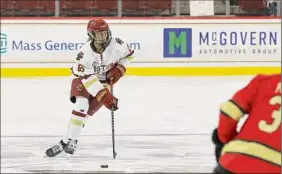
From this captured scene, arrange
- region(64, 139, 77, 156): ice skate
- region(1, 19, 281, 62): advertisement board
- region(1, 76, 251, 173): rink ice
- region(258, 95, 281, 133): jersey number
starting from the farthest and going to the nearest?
region(1, 19, 281, 62): advertisement board → region(64, 139, 77, 156): ice skate → region(1, 76, 251, 173): rink ice → region(258, 95, 281, 133): jersey number

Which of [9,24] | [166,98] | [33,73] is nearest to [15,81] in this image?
[33,73]

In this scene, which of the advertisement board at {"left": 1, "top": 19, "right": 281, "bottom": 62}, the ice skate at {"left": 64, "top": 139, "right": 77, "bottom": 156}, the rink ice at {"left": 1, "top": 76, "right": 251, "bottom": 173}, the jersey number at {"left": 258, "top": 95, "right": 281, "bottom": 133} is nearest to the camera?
the jersey number at {"left": 258, "top": 95, "right": 281, "bottom": 133}


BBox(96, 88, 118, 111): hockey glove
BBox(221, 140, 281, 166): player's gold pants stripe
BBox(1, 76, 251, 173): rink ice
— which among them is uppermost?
BBox(221, 140, 281, 166): player's gold pants stripe

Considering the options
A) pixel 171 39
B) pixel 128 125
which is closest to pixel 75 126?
pixel 128 125

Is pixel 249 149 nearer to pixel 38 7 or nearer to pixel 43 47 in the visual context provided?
pixel 43 47

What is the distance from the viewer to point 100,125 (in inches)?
198

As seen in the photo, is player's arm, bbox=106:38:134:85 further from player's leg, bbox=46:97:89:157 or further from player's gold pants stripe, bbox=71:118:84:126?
player's gold pants stripe, bbox=71:118:84:126

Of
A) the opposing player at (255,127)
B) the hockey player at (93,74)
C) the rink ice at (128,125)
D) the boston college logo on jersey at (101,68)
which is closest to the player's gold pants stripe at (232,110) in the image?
the opposing player at (255,127)

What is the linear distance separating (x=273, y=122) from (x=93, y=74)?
242 cm

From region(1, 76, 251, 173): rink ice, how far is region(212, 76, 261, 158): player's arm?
1880mm

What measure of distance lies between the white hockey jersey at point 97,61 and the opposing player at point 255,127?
2231 millimetres

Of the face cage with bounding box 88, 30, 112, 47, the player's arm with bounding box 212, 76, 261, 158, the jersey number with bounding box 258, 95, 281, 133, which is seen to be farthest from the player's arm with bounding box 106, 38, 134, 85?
the jersey number with bounding box 258, 95, 281, 133

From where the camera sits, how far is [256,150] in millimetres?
1458

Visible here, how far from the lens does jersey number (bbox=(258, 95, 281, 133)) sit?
55.7 inches
